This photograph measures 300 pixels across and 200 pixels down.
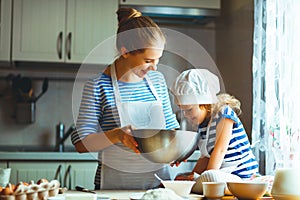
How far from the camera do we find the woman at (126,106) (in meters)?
1.91

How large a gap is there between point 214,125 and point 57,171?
1260 mm

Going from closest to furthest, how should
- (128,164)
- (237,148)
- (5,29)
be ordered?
(237,148) → (128,164) → (5,29)

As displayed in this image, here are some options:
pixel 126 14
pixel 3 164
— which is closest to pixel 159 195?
pixel 126 14

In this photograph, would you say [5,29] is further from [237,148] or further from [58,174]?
[237,148]

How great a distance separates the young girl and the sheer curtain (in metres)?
0.31

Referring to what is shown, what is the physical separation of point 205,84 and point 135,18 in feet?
1.15

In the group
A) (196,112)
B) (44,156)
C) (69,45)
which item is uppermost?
(69,45)

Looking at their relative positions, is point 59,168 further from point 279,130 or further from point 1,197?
point 1,197

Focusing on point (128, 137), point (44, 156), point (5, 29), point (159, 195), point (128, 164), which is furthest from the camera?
point (5, 29)

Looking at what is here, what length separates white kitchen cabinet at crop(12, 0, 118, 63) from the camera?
10.1 ft

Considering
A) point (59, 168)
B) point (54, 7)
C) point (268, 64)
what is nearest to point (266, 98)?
point (268, 64)

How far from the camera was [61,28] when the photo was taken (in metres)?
3.13

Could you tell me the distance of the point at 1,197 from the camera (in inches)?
51.2

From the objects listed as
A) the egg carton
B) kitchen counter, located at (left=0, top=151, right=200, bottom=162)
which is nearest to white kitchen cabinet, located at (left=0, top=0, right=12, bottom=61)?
kitchen counter, located at (left=0, top=151, right=200, bottom=162)
